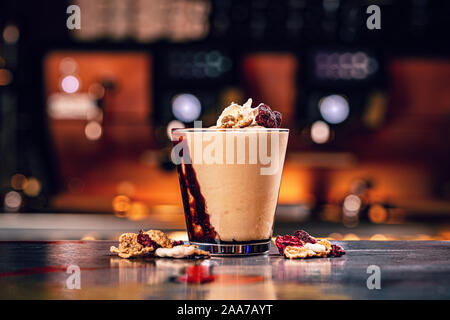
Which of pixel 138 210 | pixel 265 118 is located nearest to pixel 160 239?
pixel 265 118

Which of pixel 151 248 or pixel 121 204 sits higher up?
pixel 151 248

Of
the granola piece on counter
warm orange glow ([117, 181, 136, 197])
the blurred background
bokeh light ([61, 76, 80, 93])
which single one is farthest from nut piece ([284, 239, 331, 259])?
bokeh light ([61, 76, 80, 93])

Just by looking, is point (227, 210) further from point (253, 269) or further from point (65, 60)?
point (65, 60)

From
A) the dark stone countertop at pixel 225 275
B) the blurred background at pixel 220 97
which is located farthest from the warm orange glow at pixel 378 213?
the dark stone countertop at pixel 225 275

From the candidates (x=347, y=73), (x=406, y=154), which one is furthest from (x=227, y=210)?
(x=406, y=154)

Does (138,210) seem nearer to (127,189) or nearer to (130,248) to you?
(127,189)

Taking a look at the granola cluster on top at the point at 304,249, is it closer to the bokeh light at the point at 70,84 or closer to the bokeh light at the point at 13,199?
the bokeh light at the point at 13,199
